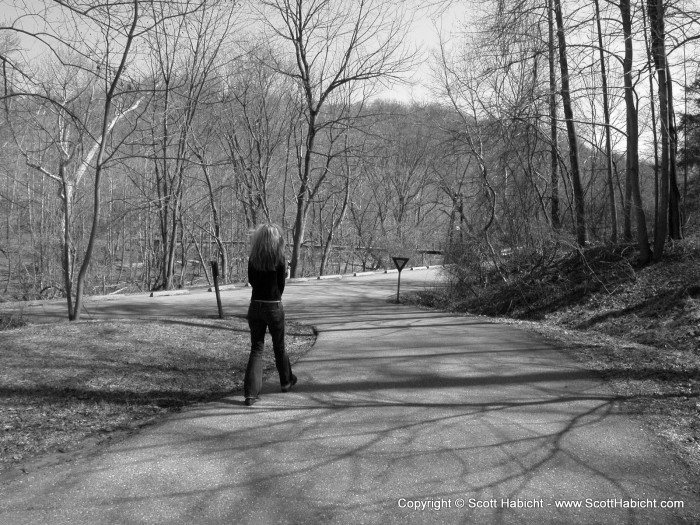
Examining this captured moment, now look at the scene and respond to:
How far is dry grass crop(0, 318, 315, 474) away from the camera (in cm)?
503

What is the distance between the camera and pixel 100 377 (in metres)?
6.68

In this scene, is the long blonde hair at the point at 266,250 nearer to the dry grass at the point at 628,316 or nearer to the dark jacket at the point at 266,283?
the dark jacket at the point at 266,283

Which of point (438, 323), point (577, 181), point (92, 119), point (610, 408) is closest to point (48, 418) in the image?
point (610, 408)

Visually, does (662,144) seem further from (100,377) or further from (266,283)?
(100,377)

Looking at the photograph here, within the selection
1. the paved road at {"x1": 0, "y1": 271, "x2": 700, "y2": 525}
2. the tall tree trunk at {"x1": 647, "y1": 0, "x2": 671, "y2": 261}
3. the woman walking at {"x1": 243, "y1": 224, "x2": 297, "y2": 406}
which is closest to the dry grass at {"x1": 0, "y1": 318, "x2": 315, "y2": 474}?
the paved road at {"x1": 0, "y1": 271, "x2": 700, "y2": 525}

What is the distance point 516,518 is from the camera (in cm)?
337

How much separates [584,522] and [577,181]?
45.7 ft

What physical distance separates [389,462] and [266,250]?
2.52 metres

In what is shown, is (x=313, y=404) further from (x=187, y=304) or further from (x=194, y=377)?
(x=187, y=304)

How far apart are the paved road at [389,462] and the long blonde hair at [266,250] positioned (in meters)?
1.36

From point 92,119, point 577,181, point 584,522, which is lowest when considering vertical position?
point 584,522

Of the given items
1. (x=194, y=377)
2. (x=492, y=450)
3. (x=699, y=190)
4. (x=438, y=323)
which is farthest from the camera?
(x=699, y=190)

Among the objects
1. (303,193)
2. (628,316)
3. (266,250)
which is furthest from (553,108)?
(303,193)

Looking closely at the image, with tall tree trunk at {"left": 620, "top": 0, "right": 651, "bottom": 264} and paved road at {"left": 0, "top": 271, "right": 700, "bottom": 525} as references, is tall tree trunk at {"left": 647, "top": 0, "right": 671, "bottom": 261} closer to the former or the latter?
tall tree trunk at {"left": 620, "top": 0, "right": 651, "bottom": 264}
